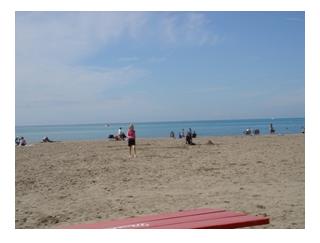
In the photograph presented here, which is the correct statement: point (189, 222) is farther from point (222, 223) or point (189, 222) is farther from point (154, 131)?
Result: point (154, 131)

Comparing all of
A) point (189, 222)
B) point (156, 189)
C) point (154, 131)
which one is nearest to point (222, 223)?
point (189, 222)

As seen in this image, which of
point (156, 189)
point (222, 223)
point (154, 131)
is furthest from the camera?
point (154, 131)

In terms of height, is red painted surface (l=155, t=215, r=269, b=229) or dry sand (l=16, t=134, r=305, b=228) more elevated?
red painted surface (l=155, t=215, r=269, b=229)

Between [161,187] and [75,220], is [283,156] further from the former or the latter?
[75,220]

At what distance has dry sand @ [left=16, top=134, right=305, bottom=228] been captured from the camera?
6340 mm

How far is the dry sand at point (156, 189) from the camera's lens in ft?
20.8

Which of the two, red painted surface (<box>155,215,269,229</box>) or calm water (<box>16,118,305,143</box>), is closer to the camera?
red painted surface (<box>155,215,269,229</box>)

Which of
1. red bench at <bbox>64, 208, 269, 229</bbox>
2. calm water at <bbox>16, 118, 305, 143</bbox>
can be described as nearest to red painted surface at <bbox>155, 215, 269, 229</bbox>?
red bench at <bbox>64, 208, 269, 229</bbox>

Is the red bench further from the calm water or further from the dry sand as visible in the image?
the calm water

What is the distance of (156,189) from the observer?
26.6 feet

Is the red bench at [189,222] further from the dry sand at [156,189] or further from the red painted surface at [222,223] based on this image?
the dry sand at [156,189]

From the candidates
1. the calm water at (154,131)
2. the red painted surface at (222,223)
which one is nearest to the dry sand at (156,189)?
the red painted surface at (222,223)

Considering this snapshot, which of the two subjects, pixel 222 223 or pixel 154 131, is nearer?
pixel 222 223
